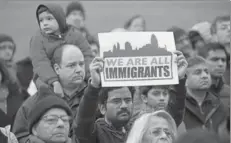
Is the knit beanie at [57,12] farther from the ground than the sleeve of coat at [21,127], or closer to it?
farther from the ground

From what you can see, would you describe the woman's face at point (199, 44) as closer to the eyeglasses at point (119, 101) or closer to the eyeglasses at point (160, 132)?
the eyeglasses at point (119, 101)

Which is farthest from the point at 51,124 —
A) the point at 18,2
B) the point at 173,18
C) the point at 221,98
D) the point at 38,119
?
the point at 173,18

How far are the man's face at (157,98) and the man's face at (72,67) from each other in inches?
27.2

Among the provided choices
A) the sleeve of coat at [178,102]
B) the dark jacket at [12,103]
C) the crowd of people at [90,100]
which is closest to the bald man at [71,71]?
the crowd of people at [90,100]

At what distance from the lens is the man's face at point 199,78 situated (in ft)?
26.6

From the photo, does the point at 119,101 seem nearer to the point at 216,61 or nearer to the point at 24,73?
the point at 216,61

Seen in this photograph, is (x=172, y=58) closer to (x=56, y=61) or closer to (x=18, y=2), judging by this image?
(x=56, y=61)

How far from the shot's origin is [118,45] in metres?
6.79

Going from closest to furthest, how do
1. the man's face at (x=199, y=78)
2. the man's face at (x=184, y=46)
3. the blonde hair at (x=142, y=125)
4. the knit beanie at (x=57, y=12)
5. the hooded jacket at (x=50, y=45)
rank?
the blonde hair at (x=142, y=125), the hooded jacket at (x=50, y=45), the knit beanie at (x=57, y=12), the man's face at (x=199, y=78), the man's face at (x=184, y=46)

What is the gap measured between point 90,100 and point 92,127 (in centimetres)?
29

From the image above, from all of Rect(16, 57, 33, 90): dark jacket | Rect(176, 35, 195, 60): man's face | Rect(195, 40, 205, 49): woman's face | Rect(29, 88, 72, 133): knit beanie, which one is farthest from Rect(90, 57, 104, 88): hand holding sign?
Rect(195, 40, 205, 49): woman's face

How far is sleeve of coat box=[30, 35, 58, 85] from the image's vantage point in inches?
287

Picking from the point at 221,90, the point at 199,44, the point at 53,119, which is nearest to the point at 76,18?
the point at 199,44

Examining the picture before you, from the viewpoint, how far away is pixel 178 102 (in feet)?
22.8
